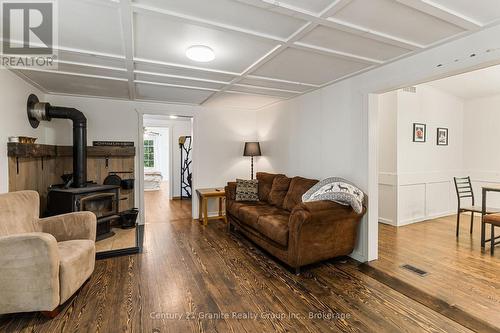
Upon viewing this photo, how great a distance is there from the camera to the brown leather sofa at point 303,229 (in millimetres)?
2621

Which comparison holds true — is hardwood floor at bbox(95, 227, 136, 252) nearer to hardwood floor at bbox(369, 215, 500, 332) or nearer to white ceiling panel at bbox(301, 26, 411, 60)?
hardwood floor at bbox(369, 215, 500, 332)

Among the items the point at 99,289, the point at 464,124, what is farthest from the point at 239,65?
the point at 464,124

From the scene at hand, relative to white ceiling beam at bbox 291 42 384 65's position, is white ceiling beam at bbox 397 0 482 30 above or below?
below

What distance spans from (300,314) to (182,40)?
2502 millimetres

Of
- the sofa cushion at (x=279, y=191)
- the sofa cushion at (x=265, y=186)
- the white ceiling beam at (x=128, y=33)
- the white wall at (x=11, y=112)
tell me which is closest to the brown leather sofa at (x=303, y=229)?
the sofa cushion at (x=279, y=191)

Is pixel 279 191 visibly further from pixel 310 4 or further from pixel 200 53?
pixel 310 4

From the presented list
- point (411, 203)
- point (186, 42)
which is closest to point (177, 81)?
point (186, 42)

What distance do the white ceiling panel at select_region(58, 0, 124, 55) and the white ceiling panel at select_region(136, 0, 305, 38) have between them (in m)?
0.32

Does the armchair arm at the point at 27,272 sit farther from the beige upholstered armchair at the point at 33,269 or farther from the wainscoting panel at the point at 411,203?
the wainscoting panel at the point at 411,203

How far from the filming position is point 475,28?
6.31 feet

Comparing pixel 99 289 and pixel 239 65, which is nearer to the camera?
pixel 99 289

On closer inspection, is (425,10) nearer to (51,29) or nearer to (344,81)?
(344,81)

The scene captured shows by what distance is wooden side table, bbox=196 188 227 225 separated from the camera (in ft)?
15.0

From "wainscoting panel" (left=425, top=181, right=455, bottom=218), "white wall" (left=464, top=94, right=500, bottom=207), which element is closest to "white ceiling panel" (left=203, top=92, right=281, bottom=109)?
"wainscoting panel" (left=425, top=181, right=455, bottom=218)
